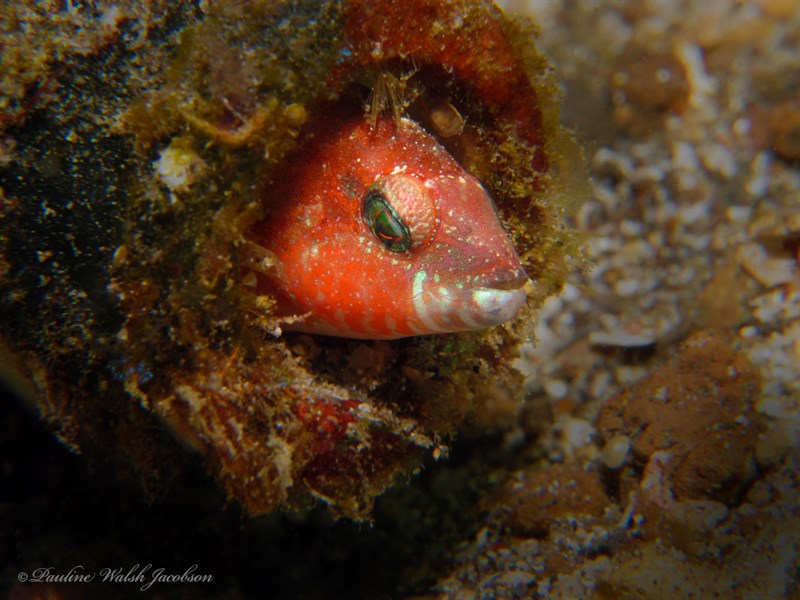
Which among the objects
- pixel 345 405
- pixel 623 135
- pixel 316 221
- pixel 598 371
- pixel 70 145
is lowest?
pixel 598 371

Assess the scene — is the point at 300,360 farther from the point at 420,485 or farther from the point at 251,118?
the point at 420,485

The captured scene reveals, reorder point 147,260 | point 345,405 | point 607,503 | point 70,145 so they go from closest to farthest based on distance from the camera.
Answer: point 147,260
point 70,145
point 345,405
point 607,503

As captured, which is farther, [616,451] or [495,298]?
[616,451]

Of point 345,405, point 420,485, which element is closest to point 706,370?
point 420,485
